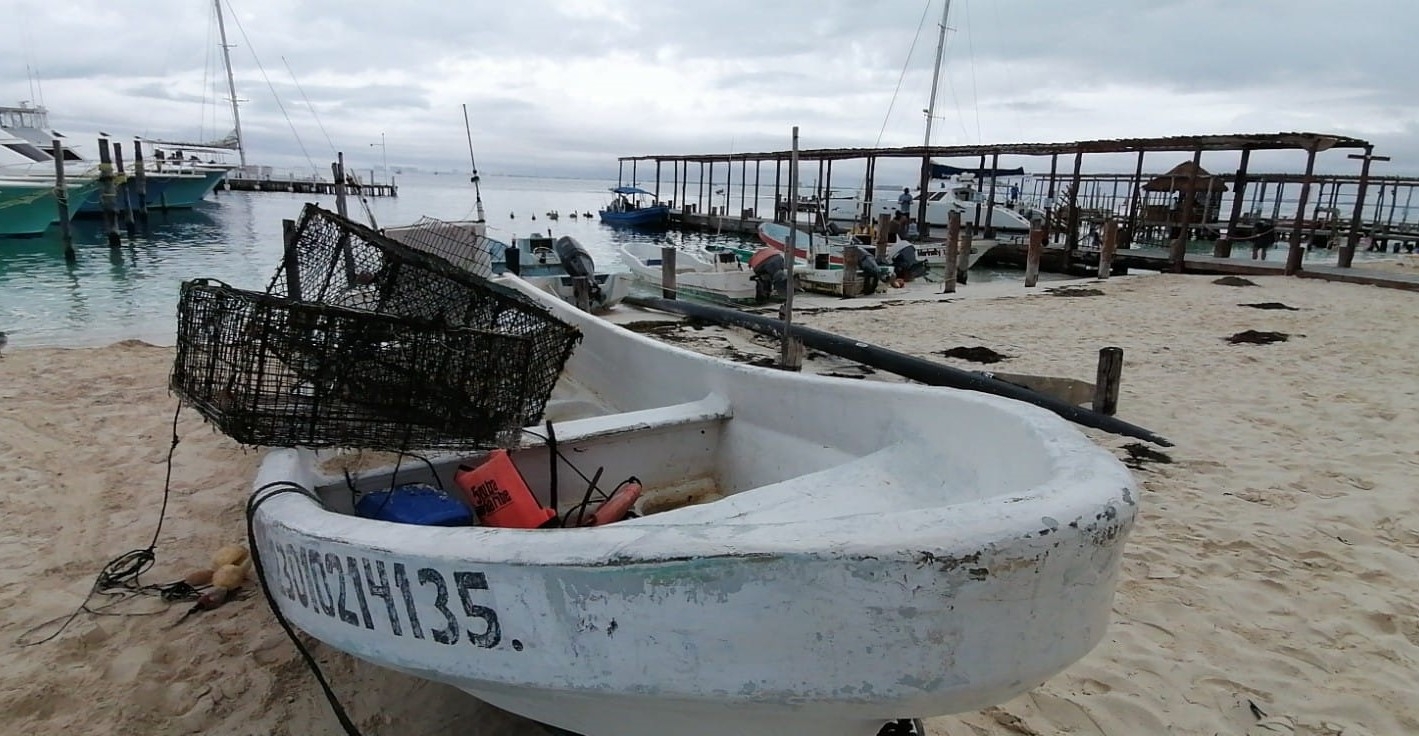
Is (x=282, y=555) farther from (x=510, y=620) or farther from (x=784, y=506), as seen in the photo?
(x=784, y=506)

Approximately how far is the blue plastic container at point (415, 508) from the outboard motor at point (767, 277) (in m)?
13.4

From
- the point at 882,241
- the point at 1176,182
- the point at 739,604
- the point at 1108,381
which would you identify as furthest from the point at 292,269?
the point at 1176,182

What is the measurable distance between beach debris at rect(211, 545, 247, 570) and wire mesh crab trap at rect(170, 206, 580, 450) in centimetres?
98

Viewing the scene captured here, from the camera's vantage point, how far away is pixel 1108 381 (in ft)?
18.7

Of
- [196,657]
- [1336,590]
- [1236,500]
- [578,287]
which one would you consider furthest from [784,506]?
[578,287]

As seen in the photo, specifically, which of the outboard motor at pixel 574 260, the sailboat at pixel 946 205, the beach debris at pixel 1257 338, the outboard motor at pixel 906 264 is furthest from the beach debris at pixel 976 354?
the sailboat at pixel 946 205

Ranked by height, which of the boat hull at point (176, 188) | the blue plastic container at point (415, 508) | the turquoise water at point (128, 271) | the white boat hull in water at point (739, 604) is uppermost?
the boat hull at point (176, 188)

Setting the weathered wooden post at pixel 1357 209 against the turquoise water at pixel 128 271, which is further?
the weathered wooden post at pixel 1357 209

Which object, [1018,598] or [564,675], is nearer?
[1018,598]

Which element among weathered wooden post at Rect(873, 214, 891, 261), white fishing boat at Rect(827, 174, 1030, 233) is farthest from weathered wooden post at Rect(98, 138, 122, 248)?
white fishing boat at Rect(827, 174, 1030, 233)

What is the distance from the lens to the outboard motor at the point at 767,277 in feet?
52.0

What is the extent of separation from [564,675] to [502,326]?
205 cm

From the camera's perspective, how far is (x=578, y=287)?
11016 mm

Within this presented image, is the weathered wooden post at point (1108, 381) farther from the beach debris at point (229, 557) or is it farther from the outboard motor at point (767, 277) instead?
the outboard motor at point (767, 277)
